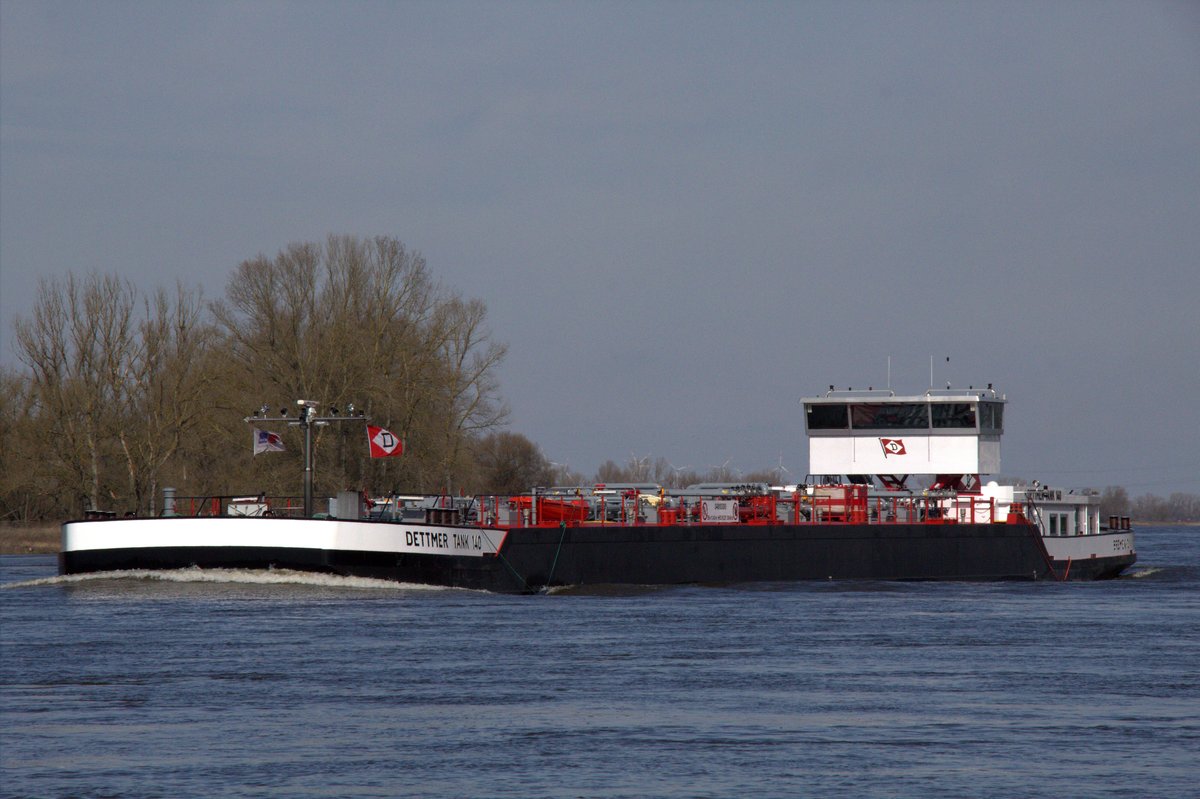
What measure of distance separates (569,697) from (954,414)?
3306 centimetres

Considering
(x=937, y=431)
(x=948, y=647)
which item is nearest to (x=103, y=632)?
(x=948, y=647)

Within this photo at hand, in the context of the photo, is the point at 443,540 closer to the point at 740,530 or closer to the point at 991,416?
the point at 740,530

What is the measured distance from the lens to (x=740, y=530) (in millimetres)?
46688

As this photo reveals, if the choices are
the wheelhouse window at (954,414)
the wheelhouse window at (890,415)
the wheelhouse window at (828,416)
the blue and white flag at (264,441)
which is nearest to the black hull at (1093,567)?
the wheelhouse window at (954,414)

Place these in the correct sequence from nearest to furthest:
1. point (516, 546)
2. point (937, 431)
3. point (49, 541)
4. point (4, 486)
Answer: point (516, 546) → point (937, 431) → point (4, 486) → point (49, 541)

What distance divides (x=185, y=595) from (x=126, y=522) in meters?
2.82

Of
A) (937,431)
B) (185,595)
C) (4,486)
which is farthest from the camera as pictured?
(4,486)

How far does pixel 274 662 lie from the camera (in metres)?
26.5

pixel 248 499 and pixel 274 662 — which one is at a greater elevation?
pixel 248 499

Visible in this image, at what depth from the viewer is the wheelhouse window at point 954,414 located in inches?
2099

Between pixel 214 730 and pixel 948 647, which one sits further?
pixel 948 647

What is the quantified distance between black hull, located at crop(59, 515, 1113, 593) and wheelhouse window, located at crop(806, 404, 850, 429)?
5.51m

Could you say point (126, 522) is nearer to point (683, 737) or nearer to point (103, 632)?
point (103, 632)

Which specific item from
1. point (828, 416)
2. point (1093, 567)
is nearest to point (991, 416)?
point (828, 416)
